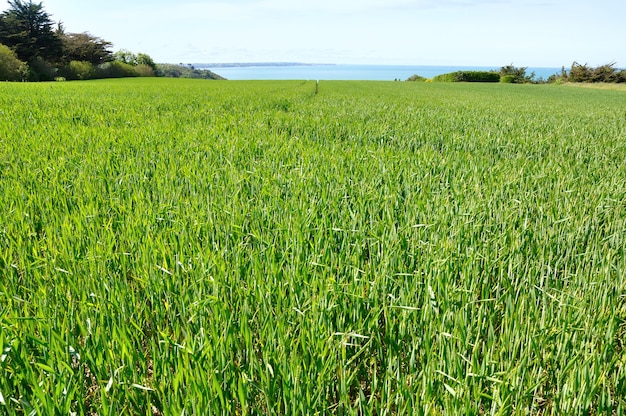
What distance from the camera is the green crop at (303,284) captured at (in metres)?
1.19

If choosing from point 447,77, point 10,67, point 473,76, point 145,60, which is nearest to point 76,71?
point 10,67

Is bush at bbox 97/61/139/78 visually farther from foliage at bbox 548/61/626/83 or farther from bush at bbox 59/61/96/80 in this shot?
foliage at bbox 548/61/626/83

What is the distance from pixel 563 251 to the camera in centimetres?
226

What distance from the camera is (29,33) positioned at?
45969 mm

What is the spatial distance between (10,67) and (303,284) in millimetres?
47499

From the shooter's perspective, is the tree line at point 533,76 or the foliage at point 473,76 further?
the foliage at point 473,76

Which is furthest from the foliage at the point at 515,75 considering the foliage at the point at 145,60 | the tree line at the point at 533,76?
the foliage at the point at 145,60

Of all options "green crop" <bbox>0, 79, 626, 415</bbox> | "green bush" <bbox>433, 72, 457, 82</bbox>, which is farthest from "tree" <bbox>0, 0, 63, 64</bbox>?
"green crop" <bbox>0, 79, 626, 415</bbox>

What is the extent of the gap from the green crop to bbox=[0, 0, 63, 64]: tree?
2050 inches

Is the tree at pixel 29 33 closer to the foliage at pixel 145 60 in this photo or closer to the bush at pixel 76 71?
the bush at pixel 76 71

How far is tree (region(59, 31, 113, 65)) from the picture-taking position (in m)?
51.1

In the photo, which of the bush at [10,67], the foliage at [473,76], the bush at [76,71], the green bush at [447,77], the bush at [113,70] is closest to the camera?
the bush at [10,67]

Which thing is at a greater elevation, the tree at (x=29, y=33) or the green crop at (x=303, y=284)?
the tree at (x=29, y=33)

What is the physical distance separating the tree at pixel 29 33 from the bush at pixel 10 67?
215 inches
